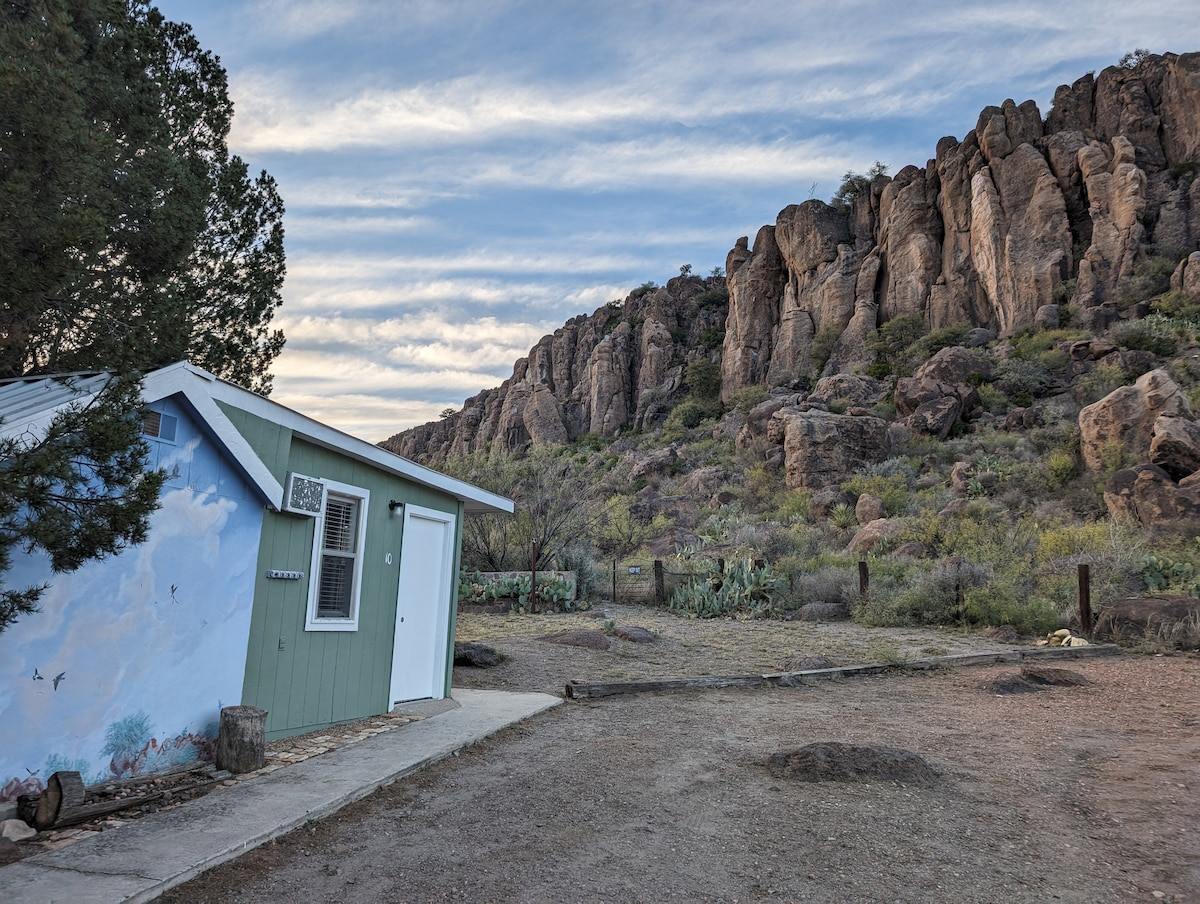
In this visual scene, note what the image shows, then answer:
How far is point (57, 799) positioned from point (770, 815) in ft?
14.1

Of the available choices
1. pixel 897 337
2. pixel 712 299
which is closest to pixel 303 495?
pixel 897 337

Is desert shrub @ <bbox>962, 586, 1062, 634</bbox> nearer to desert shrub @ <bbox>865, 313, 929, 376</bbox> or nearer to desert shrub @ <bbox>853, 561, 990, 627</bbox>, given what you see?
desert shrub @ <bbox>853, 561, 990, 627</bbox>

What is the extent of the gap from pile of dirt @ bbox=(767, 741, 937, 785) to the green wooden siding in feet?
13.7

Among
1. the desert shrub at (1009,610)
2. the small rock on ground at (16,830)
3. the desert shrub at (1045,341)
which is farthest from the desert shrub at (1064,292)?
the small rock on ground at (16,830)

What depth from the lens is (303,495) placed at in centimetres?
700

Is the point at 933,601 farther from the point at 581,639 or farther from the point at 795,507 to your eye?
the point at 795,507

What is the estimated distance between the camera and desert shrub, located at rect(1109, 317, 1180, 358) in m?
30.5

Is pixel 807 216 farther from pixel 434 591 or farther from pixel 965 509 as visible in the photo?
pixel 434 591

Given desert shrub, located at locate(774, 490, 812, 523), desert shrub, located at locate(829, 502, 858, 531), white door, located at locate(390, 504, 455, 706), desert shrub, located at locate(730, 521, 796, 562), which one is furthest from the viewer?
desert shrub, located at locate(774, 490, 812, 523)

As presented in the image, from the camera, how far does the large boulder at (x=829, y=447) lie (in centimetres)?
2983

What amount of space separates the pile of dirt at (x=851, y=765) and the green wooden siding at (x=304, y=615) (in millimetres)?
4164

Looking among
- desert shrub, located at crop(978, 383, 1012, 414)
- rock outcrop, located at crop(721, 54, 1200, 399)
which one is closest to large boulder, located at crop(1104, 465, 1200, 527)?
desert shrub, located at crop(978, 383, 1012, 414)

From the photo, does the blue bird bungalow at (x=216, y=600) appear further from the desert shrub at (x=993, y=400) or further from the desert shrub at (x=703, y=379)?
the desert shrub at (x=703, y=379)

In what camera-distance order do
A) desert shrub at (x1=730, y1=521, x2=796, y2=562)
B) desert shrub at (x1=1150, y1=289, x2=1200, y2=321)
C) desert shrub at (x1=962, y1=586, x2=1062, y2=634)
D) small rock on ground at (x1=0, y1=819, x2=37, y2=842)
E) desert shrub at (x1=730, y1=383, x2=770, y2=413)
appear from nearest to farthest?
small rock on ground at (x1=0, y1=819, x2=37, y2=842) → desert shrub at (x1=962, y1=586, x2=1062, y2=634) → desert shrub at (x1=730, y1=521, x2=796, y2=562) → desert shrub at (x1=1150, y1=289, x2=1200, y2=321) → desert shrub at (x1=730, y1=383, x2=770, y2=413)
